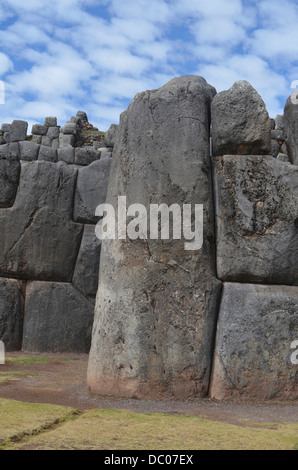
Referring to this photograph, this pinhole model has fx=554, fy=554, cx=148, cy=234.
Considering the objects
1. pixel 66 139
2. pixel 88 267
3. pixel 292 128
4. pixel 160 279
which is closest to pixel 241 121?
pixel 292 128

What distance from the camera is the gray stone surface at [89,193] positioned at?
26.8 ft

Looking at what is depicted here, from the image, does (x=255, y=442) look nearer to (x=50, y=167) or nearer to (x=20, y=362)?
(x=20, y=362)

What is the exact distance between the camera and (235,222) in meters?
5.37

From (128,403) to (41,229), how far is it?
12.5 ft

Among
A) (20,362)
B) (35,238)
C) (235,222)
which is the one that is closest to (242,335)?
(235,222)

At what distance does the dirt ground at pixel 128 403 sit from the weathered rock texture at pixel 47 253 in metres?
1.94

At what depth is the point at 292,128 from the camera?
591 centimetres

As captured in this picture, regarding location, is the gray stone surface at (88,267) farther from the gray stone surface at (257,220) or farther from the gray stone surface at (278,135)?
the gray stone surface at (278,135)

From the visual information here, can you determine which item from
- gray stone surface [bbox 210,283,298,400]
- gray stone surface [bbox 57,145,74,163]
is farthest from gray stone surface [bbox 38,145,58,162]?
gray stone surface [bbox 210,283,298,400]

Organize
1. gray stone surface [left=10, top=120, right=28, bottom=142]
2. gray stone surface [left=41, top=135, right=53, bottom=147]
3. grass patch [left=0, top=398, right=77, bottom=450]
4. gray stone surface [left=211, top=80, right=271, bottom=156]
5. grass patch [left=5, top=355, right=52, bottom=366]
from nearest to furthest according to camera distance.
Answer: grass patch [left=0, top=398, right=77, bottom=450] → gray stone surface [left=211, top=80, right=271, bottom=156] → grass patch [left=5, top=355, right=52, bottom=366] → gray stone surface [left=10, top=120, right=28, bottom=142] → gray stone surface [left=41, top=135, right=53, bottom=147]

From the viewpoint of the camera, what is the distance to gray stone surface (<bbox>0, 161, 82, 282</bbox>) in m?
7.98

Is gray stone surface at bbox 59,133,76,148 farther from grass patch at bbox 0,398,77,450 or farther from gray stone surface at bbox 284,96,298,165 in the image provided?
grass patch at bbox 0,398,77,450

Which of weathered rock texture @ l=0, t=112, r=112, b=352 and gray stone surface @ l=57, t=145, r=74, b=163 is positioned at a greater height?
gray stone surface @ l=57, t=145, r=74, b=163
